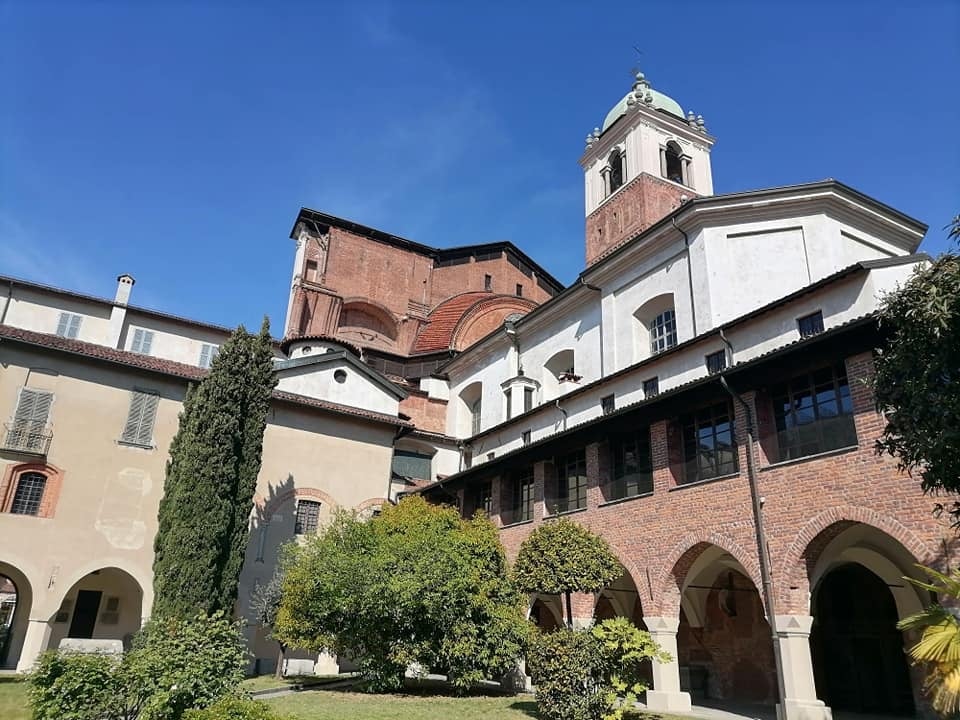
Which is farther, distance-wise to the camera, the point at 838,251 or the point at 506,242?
the point at 506,242

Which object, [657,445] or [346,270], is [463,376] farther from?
[657,445]

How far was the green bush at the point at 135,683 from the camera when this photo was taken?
8.80 metres

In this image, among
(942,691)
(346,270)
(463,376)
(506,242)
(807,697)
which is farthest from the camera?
(506,242)

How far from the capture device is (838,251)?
1866cm

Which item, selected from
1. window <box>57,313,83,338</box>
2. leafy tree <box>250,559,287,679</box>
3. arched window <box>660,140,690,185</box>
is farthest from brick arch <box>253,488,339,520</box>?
arched window <box>660,140,690,185</box>

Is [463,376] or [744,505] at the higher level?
[463,376]

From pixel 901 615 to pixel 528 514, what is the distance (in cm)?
1009

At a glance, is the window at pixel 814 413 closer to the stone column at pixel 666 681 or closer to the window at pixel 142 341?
the stone column at pixel 666 681

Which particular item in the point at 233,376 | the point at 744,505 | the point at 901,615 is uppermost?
the point at 233,376

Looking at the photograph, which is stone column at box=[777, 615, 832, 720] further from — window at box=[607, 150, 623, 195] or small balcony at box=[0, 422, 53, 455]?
window at box=[607, 150, 623, 195]

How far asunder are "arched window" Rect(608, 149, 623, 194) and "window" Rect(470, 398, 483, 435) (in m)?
12.9

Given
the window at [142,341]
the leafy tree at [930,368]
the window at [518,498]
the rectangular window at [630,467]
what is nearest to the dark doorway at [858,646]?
the rectangular window at [630,467]

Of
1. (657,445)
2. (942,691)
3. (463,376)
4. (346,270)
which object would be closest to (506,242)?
(346,270)

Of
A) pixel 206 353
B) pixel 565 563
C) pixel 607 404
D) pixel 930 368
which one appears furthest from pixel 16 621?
pixel 930 368
